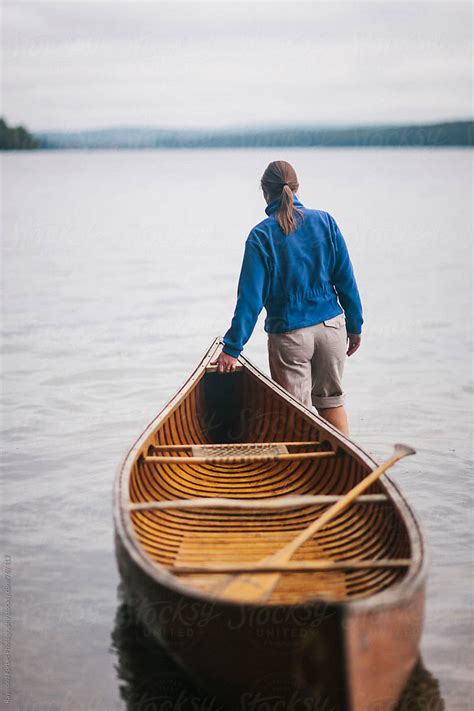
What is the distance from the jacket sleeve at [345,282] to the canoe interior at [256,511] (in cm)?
62

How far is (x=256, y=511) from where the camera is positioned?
4383mm

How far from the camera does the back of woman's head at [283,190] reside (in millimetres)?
4852

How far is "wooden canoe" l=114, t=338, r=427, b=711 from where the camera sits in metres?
2.83

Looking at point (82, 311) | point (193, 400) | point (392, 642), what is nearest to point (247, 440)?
point (193, 400)

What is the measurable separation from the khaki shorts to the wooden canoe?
0.42 feet

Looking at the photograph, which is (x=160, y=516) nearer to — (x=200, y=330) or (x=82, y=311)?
(x=200, y=330)

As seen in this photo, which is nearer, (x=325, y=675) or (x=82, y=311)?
(x=325, y=675)

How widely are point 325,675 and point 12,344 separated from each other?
7.78 meters

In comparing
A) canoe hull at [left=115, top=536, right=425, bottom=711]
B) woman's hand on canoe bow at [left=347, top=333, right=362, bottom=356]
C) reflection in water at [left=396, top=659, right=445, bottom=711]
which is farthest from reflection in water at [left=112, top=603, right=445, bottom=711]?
woman's hand on canoe bow at [left=347, top=333, right=362, bottom=356]

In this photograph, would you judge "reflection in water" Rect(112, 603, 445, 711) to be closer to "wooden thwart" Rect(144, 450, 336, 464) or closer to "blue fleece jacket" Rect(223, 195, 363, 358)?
"wooden thwart" Rect(144, 450, 336, 464)

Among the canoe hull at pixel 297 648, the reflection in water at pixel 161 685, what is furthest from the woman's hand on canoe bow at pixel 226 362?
the canoe hull at pixel 297 648

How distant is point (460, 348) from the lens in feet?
31.9

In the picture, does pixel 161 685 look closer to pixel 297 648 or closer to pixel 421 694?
A: pixel 421 694

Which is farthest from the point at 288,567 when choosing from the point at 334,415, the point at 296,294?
the point at 334,415
